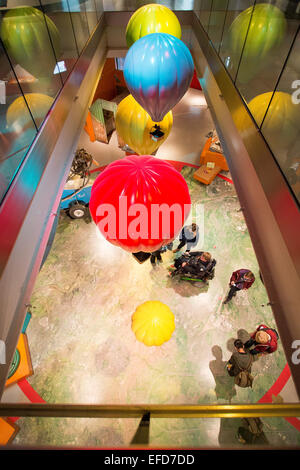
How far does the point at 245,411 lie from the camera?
5.12ft

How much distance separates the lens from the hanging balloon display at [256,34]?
3.23m

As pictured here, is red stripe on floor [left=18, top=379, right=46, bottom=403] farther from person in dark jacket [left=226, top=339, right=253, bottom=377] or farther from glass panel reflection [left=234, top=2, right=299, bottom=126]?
glass panel reflection [left=234, top=2, right=299, bottom=126]

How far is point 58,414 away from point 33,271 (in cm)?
155

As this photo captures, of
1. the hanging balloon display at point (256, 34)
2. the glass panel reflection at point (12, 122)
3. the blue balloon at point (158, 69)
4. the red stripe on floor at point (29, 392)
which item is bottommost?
the red stripe on floor at point (29, 392)

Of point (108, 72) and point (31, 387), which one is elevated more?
point (108, 72)

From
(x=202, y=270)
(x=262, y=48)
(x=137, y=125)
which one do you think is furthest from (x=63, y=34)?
(x=202, y=270)

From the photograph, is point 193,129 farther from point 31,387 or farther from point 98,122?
point 31,387

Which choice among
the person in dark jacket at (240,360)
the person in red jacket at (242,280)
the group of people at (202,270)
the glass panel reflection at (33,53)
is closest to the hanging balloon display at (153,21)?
the glass panel reflection at (33,53)

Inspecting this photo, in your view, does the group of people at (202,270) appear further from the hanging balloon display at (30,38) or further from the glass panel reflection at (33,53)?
Result: the hanging balloon display at (30,38)

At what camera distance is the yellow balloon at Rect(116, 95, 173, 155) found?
4.61 metres

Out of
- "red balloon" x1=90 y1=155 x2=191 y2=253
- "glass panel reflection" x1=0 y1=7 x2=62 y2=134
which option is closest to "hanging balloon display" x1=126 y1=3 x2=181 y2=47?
"glass panel reflection" x1=0 y1=7 x2=62 y2=134

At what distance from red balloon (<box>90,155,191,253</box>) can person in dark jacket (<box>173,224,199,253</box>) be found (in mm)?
3176

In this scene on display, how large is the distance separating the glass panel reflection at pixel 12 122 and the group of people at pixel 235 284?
11.9ft
